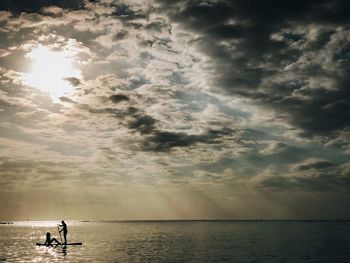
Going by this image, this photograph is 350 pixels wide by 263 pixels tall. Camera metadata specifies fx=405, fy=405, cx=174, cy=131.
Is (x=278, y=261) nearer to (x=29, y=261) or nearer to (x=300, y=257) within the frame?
(x=300, y=257)

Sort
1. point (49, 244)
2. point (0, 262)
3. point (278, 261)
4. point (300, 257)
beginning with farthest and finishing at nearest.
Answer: point (49, 244), point (300, 257), point (278, 261), point (0, 262)

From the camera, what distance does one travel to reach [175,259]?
48781 millimetres

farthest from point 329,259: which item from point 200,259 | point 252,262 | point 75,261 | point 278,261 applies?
point 75,261

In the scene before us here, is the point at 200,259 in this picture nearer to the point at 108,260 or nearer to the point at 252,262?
the point at 252,262

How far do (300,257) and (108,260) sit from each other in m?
24.6

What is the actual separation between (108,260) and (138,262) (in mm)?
4031

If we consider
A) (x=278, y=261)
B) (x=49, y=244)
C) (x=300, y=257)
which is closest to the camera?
(x=278, y=261)

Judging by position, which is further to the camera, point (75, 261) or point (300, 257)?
point (300, 257)

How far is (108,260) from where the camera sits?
1849 inches

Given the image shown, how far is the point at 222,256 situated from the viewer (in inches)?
2062

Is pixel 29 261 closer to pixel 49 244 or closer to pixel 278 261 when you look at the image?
pixel 49 244

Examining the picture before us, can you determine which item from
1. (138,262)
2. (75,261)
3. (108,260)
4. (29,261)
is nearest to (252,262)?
(138,262)

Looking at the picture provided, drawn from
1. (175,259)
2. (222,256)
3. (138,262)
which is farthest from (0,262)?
(222,256)

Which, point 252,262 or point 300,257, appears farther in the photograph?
point 300,257
